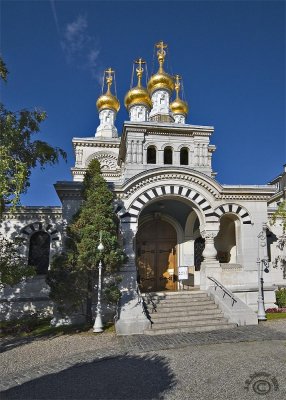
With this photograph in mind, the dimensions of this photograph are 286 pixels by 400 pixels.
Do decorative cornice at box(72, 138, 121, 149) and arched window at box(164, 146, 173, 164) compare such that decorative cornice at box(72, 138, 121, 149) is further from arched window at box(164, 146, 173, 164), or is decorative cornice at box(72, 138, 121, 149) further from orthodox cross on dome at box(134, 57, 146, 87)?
arched window at box(164, 146, 173, 164)

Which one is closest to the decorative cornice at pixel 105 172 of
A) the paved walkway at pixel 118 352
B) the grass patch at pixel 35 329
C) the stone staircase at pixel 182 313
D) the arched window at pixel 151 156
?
the arched window at pixel 151 156

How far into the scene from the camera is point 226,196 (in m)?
16.6

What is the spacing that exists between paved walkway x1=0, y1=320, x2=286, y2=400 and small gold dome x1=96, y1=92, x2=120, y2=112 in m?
24.9

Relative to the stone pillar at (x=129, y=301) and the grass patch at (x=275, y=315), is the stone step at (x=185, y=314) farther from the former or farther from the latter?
the grass patch at (x=275, y=315)

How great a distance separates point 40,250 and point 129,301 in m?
7.63

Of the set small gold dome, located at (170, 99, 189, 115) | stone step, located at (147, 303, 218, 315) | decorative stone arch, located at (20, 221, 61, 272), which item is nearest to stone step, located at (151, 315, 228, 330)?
stone step, located at (147, 303, 218, 315)

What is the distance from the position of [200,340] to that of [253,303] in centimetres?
680

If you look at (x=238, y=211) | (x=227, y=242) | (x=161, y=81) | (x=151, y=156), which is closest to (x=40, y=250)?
(x=151, y=156)

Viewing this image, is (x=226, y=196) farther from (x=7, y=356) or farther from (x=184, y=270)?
(x=7, y=356)

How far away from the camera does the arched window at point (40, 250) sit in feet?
59.0

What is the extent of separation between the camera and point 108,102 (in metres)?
31.8

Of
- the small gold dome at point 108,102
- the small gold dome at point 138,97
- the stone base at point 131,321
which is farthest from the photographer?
the small gold dome at point 108,102

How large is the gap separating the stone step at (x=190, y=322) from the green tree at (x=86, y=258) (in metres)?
1.96

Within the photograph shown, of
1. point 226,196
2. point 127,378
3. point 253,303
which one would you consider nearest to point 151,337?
point 127,378
